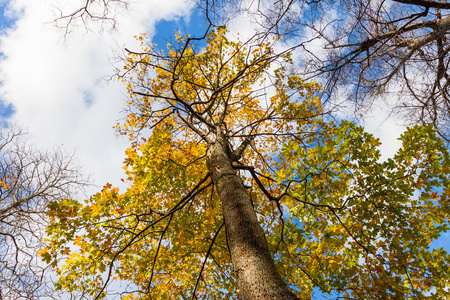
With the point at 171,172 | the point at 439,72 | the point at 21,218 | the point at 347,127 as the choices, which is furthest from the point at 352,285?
the point at 21,218

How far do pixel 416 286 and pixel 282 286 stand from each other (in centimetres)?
263

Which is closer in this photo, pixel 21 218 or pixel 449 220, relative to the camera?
pixel 449 220

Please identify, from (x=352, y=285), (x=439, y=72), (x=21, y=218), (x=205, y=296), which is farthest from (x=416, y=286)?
(x=21, y=218)

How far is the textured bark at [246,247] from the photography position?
1.77 m

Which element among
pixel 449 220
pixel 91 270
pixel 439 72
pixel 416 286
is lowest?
pixel 416 286

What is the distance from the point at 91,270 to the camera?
325cm

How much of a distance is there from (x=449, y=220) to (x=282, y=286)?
2.83 metres

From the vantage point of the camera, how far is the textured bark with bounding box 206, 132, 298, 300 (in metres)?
1.77

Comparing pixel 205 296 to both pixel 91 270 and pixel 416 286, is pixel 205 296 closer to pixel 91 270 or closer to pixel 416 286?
pixel 91 270

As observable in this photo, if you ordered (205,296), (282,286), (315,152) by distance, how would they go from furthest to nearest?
(205,296) < (315,152) < (282,286)

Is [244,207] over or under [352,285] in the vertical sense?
over

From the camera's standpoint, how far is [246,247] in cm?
210

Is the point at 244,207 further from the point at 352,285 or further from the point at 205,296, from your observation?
the point at 205,296

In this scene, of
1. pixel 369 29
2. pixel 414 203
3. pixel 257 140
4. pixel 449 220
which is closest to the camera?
pixel 449 220
